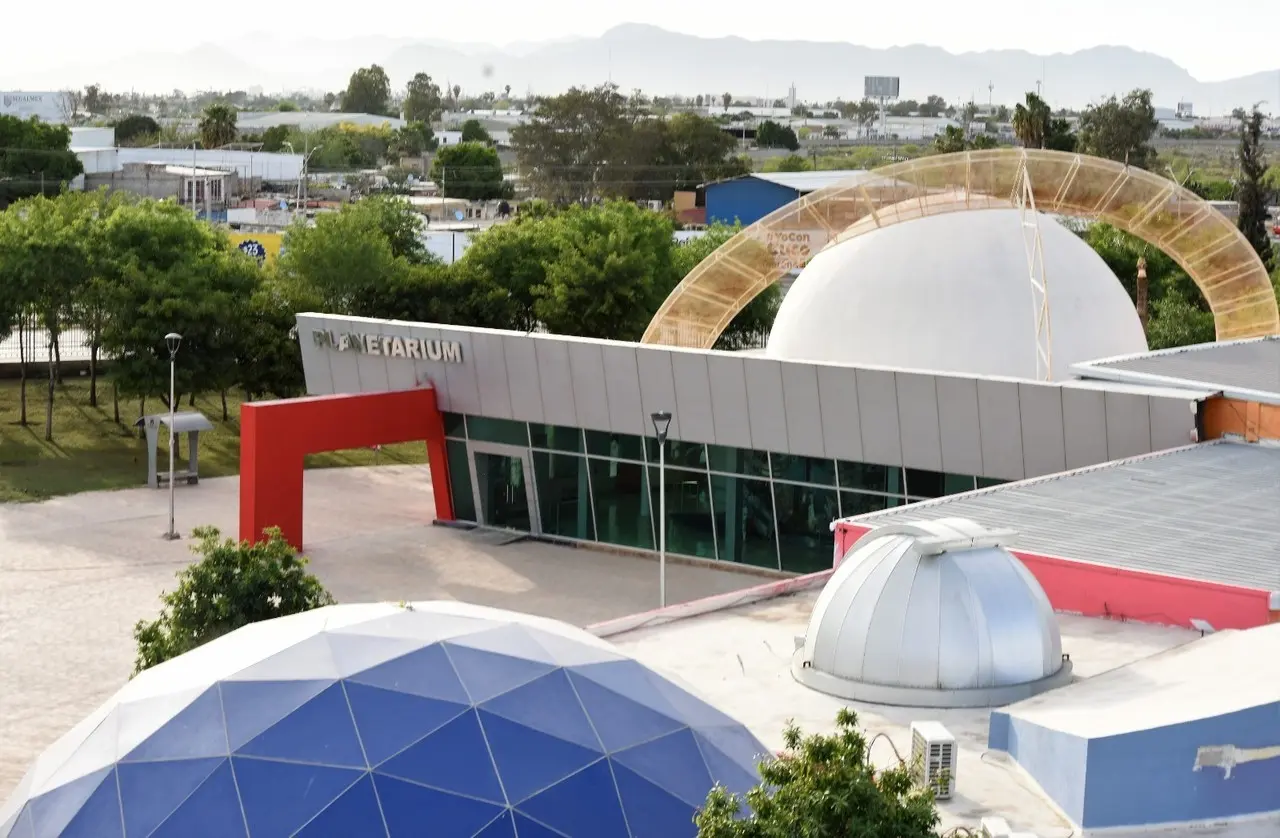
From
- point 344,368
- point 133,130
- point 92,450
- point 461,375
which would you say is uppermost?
point 133,130

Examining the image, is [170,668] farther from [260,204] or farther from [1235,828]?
[260,204]

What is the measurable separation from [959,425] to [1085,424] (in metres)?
2.59

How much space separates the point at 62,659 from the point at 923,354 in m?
18.4

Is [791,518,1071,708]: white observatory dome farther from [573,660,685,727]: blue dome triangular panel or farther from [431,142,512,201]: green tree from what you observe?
[431,142,512,201]: green tree

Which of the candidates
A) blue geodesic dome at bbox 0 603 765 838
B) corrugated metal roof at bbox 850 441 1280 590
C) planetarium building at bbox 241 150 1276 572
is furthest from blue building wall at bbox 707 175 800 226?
blue geodesic dome at bbox 0 603 765 838

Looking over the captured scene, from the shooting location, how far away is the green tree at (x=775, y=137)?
191 meters

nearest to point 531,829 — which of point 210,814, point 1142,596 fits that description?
point 210,814

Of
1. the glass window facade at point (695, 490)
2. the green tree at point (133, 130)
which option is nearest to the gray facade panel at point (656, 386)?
the glass window facade at point (695, 490)

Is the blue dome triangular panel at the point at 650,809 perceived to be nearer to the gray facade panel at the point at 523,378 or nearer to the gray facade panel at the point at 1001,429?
the gray facade panel at the point at 1001,429

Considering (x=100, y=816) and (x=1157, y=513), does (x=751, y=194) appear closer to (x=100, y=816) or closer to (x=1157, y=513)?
(x=1157, y=513)

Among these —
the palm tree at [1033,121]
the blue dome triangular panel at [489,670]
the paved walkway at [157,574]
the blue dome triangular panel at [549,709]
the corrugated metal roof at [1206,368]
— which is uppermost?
the palm tree at [1033,121]

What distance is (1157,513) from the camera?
88.4ft

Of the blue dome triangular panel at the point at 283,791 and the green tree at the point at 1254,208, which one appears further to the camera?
the green tree at the point at 1254,208

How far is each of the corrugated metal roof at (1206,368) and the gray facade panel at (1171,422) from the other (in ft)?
3.04
